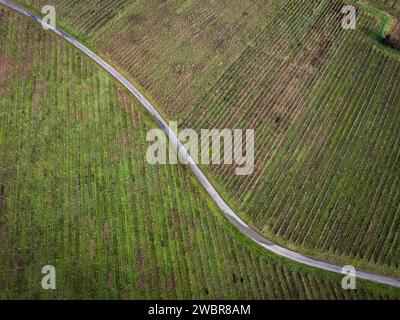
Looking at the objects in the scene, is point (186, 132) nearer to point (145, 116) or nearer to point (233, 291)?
point (145, 116)

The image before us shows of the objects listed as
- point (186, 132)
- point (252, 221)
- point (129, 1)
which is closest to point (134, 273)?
point (252, 221)
